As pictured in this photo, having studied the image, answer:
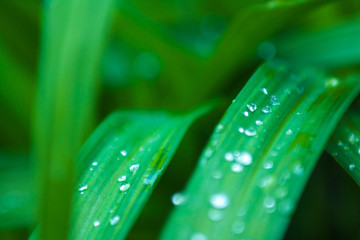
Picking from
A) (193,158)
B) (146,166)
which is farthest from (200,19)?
(146,166)

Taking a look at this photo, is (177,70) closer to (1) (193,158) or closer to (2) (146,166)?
(1) (193,158)

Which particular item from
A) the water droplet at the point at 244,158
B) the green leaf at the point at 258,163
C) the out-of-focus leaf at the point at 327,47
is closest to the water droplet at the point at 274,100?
the green leaf at the point at 258,163

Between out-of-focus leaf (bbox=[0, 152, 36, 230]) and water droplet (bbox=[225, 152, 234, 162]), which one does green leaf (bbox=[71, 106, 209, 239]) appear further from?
out-of-focus leaf (bbox=[0, 152, 36, 230])

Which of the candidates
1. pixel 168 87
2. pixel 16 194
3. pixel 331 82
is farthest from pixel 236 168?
pixel 168 87

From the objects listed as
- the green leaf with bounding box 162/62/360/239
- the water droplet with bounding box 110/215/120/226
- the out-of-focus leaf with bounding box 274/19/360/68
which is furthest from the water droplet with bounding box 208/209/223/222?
the out-of-focus leaf with bounding box 274/19/360/68

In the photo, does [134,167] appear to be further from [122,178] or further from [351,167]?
[351,167]
